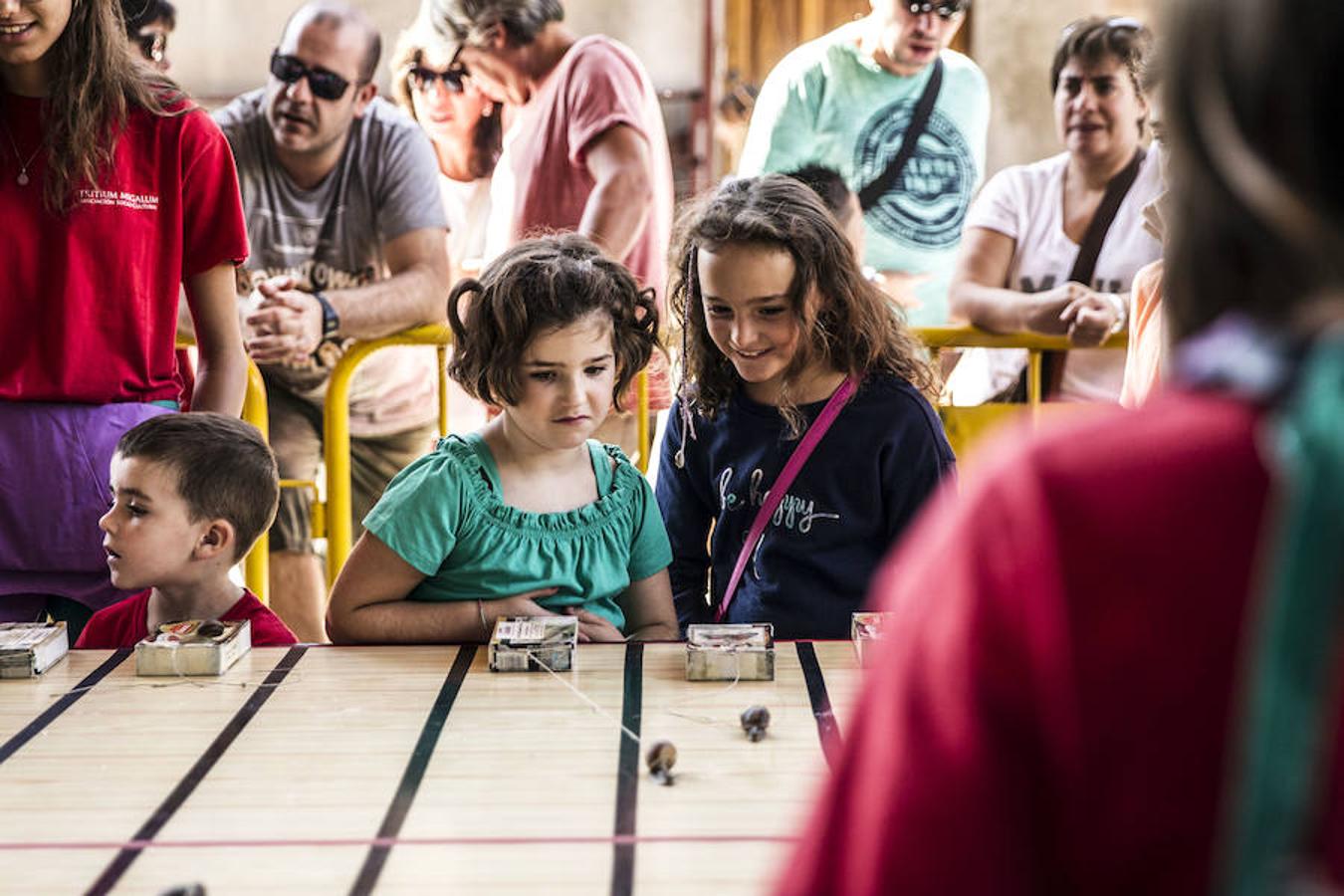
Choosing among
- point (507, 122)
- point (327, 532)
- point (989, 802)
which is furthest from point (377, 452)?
point (989, 802)

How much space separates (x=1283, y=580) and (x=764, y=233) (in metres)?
2.11

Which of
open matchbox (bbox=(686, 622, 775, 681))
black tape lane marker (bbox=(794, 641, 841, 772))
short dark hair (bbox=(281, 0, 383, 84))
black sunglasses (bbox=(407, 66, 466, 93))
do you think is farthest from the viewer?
black sunglasses (bbox=(407, 66, 466, 93))

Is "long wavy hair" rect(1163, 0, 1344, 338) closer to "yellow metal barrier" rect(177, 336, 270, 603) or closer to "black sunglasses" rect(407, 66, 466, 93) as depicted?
"yellow metal barrier" rect(177, 336, 270, 603)

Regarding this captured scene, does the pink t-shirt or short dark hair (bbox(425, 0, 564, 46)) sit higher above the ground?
short dark hair (bbox(425, 0, 564, 46))

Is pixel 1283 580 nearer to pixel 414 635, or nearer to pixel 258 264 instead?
pixel 414 635

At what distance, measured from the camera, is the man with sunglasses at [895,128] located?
13.2 ft

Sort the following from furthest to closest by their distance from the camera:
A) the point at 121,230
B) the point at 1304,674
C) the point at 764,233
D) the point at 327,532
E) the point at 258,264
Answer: the point at 258,264 < the point at 327,532 < the point at 764,233 < the point at 121,230 < the point at 1304,674

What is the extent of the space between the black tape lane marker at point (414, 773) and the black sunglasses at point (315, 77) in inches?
86.9

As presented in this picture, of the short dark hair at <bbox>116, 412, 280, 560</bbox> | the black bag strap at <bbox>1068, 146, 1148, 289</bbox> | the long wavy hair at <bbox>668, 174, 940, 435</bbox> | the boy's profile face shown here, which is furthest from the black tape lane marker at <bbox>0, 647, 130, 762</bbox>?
the black bag strap at <bbox>1068, 146, 1148, 289</bbox>

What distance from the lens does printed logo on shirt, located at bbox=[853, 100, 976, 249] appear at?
404 centimetres

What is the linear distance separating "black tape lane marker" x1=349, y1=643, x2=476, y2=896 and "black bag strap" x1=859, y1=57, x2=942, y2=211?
7.28 feet

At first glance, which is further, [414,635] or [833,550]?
[833,550]

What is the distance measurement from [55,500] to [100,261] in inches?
14.3

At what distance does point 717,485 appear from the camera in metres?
2.70
